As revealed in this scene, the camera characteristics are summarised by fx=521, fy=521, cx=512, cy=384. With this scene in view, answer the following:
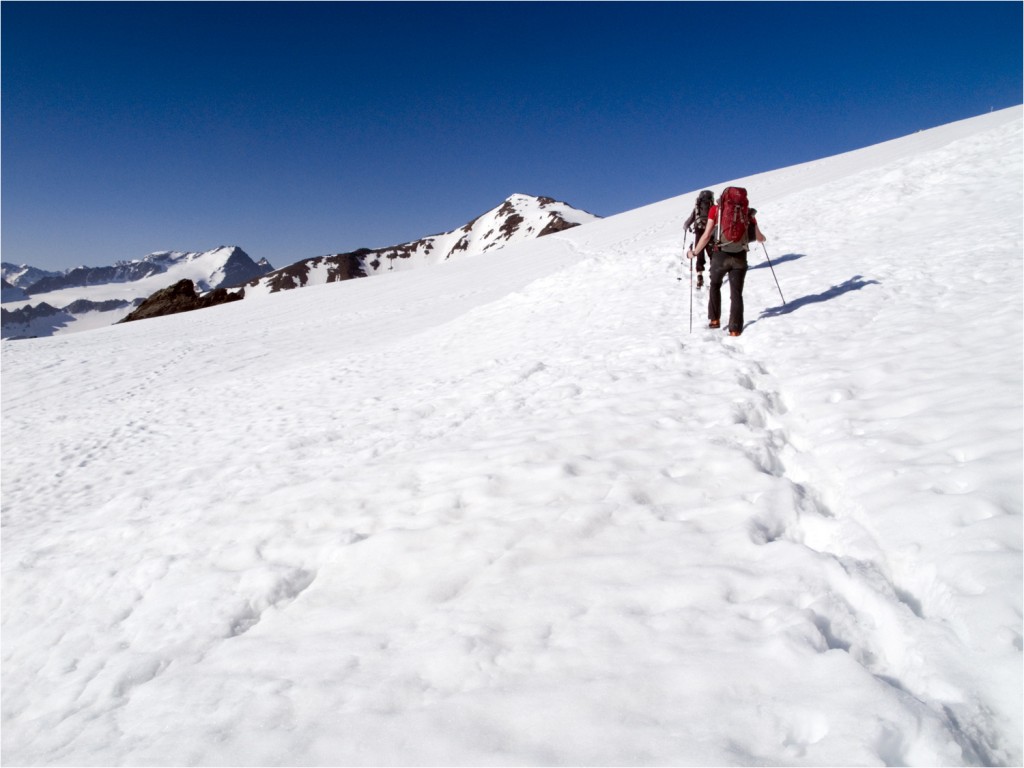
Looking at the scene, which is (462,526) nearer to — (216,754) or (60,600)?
(216,754)

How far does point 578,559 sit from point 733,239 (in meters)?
6.76

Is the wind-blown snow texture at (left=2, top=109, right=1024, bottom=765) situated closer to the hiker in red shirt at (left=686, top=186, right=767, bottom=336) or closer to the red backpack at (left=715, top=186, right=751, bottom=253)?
the hiker in red shirt at (left=686, top=186, right=767, bottom=336)

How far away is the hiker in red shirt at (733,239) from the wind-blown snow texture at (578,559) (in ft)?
2.06

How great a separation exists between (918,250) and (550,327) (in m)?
8.02

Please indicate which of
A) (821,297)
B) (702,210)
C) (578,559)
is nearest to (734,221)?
(821,297)

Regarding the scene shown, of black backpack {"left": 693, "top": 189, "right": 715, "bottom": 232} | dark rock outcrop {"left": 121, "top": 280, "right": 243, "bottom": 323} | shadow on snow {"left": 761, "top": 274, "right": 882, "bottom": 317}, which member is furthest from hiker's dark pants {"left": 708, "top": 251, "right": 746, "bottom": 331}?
Result: dark rock outcrop {"left": 121, "top": 280, "right": 243, "bottom": 323}

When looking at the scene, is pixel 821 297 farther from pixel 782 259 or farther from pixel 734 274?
pixel 782 259

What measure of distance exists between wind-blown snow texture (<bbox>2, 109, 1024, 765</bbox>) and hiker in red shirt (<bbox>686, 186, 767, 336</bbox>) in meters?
0.63

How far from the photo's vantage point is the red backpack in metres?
8.55

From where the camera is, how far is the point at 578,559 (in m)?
3.87

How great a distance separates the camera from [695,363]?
785 centimetres

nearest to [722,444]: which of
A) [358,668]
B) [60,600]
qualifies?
[358,668]

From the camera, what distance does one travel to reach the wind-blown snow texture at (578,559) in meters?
2.58

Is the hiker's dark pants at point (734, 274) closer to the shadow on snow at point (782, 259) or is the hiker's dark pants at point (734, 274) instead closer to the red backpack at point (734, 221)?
the red backpack at point (734, 221)
